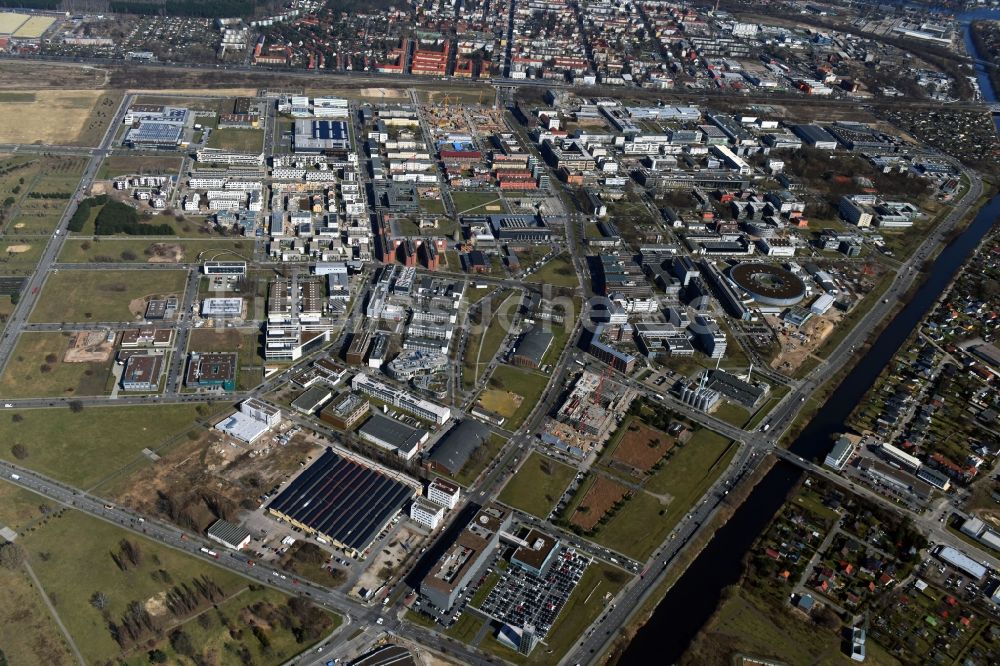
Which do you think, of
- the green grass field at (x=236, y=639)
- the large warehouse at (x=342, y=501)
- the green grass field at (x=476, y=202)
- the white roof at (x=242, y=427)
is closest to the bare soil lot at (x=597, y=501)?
the large warehouse at (x=342, y=501)

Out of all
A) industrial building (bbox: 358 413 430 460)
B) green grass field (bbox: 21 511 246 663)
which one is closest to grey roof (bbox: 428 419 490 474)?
industrial building (bbox: 358 413 430 460)

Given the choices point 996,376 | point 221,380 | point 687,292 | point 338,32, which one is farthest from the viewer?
point 338,32

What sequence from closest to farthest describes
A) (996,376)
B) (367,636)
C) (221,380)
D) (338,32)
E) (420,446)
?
(367,636)
(420,446)
(221,380)
(996,376)
(338,32)

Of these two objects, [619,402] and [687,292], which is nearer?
[619,402]

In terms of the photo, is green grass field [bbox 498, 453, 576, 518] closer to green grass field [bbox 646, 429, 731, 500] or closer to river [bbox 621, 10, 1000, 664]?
green grass field [bbox 646, 429, 731, 500]

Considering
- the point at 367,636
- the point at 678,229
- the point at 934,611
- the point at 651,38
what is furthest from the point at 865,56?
the point at 367,636

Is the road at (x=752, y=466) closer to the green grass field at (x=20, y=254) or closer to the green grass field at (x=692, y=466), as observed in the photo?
the green grass field at (x=692, y=466)

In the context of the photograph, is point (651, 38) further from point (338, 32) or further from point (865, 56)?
point (338, 32)
